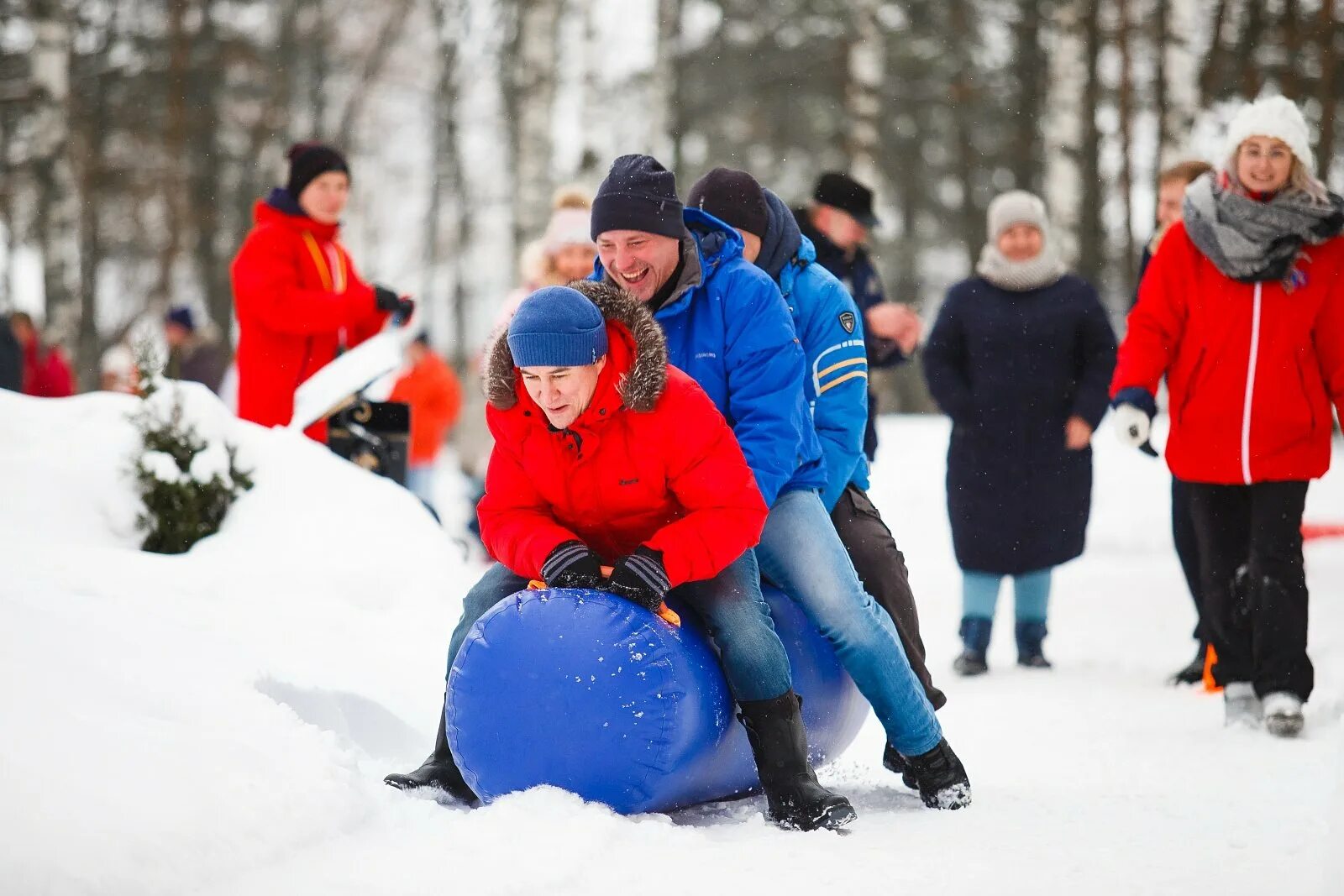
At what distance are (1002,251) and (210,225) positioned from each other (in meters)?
18.4

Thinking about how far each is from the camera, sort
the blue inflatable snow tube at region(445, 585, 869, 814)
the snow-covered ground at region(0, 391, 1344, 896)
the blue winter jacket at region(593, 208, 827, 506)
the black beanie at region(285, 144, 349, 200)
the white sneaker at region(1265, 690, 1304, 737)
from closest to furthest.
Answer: the snow-covered ground at region(0, 391, 1344, 896) → the blue inflatable snow tube at region(445, 585, 869, 814) → the blue winter jacket at region(593, 208, 827, 506) → the white sneaker at region(1265, 690, 1304, 737) → the black beanie at region(285, 144, 349, 200)

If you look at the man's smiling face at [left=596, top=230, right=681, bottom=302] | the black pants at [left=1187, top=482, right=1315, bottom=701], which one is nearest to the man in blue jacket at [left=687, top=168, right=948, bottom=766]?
the man's smiling face at [left=596, top=230, right=681, bottom=302]

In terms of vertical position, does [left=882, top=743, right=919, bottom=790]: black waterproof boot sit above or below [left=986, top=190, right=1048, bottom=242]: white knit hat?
below

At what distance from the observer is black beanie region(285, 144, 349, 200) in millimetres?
7781

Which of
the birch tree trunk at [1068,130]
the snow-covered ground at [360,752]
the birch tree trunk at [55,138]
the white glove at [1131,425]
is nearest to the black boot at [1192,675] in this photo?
the snow-covered ground at [360,752]

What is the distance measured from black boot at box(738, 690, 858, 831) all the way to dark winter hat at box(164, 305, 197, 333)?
11593 mm

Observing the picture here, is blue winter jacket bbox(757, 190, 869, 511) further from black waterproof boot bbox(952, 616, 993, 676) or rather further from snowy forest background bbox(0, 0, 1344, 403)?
snowy forest background bbox(0, 0, 1344, 403)

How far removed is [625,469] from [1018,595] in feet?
13.5

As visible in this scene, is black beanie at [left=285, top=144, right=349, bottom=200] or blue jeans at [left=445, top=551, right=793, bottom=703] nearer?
blue jeans at [left=445, top=551, right=793, bottom=703]

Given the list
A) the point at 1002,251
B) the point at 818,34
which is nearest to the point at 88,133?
the point at 818,34

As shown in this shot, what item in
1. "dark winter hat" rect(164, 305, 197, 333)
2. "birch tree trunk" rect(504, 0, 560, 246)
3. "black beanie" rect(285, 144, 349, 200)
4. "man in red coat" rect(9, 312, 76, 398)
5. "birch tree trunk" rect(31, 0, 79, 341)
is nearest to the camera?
"black beanie" rect(285, 144, 349, 200)

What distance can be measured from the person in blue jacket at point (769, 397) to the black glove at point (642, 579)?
1.49ft

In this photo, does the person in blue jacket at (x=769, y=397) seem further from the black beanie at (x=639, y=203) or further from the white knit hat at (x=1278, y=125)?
the white knit hat at (x=1278, y=125)

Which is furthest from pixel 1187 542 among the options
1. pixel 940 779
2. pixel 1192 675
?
pixel 940 779
